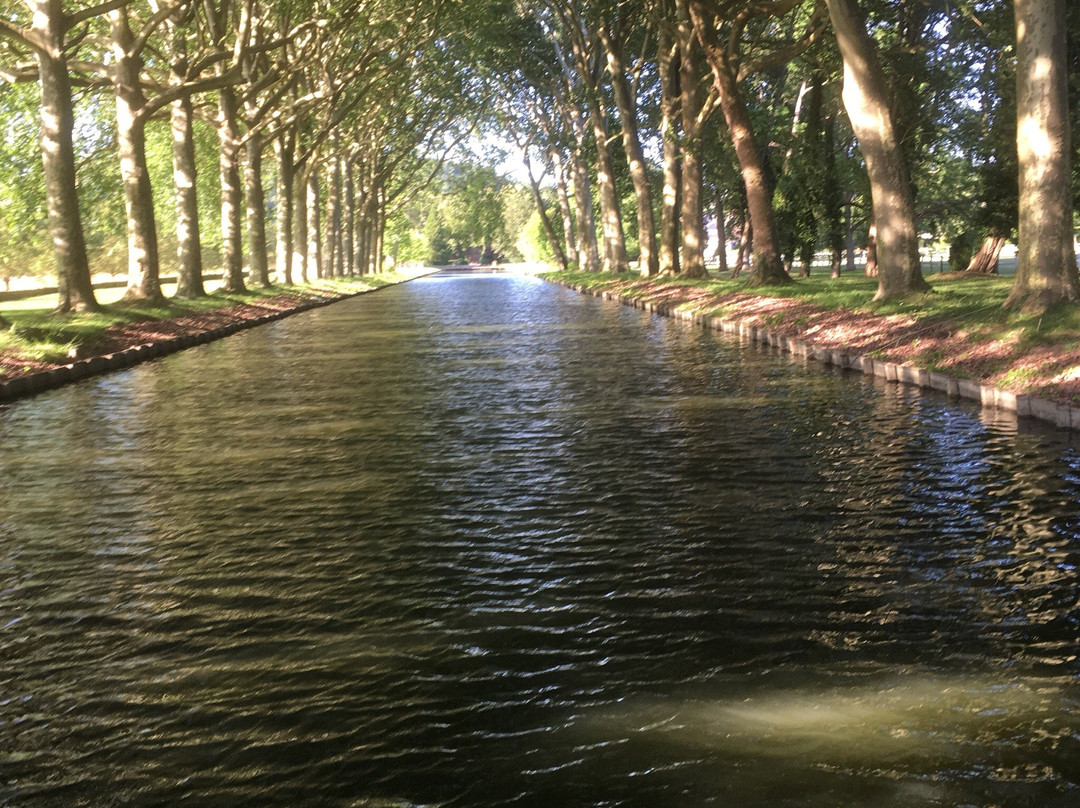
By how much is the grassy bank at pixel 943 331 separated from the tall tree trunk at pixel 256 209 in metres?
22.1

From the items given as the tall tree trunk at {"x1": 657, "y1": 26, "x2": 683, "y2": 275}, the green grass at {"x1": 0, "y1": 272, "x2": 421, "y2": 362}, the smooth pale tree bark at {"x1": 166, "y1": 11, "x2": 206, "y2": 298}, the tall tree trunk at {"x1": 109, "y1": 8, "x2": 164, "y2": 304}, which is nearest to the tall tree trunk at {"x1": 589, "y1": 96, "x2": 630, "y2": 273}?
the tall tree trunk at {"x1": 657, "y1": 26, "x2": 683, "y2": 275}

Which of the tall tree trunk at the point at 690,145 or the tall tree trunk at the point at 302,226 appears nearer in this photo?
the tall tree trunk at the point at 690,145

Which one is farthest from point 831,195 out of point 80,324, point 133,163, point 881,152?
point 80,324

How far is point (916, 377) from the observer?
1616 cm

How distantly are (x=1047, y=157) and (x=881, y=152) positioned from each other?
18.8 feet

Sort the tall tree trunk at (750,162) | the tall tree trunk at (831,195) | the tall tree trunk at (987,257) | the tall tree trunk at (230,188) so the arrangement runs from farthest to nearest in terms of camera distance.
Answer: the tall tree trunk at (230,188)
the tall tree trunk at (831,195)
the tall tree trunk at (987,257)
the tall tree trunk at (750,162)

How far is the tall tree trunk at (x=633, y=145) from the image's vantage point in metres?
44.4

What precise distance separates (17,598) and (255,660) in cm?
190

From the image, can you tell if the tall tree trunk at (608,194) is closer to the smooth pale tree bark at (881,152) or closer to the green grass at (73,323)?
the green grass at (73,323)

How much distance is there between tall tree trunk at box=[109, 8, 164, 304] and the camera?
1183 inches

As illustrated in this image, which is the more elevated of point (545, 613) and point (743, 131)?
point (743, 131)

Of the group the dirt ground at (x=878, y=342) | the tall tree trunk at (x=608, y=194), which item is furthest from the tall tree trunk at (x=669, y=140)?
the dirt ground at (x=878, y=342)

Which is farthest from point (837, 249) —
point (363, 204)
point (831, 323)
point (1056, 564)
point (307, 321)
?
point (363, 204)

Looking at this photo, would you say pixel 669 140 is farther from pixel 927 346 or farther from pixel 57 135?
pixel 927 346
